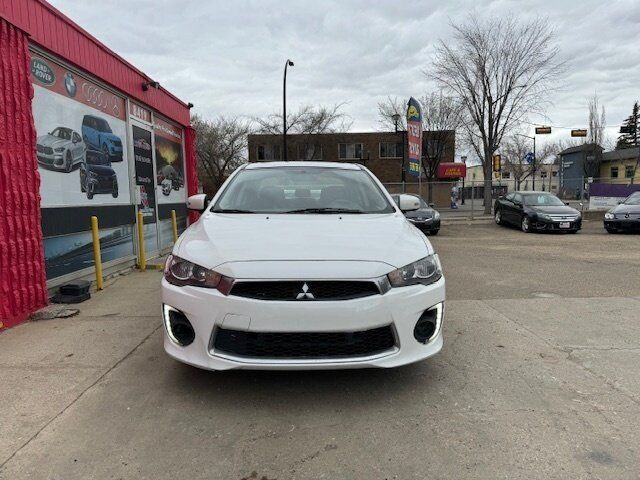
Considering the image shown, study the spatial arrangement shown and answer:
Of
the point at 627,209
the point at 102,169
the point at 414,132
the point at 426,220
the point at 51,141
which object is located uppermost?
the point at 414,132

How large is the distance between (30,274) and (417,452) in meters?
4.68

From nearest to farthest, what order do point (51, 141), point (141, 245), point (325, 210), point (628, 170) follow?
point (325, 210), point (51, 141), point (141, 245), point (628, 170)

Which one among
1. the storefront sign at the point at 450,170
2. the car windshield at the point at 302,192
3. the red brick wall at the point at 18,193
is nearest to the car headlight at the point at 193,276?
the car windshield at the point at 302,192

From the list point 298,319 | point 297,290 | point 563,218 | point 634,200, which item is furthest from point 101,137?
point 634,200

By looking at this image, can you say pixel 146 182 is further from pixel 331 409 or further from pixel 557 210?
pixel 557 210

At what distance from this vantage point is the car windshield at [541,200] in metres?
16.5

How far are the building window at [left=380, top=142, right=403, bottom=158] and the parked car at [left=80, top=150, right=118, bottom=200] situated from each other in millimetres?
36485

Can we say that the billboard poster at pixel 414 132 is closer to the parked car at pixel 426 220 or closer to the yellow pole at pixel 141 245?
the parked car at pixel 426 220

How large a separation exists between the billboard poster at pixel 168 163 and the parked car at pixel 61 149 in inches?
132

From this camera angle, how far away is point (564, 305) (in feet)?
19.0

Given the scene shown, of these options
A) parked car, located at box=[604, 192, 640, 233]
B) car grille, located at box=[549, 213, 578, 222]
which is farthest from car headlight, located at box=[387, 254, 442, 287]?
parked car, located at box=[604, 192, 640, 233]

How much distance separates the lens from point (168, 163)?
36.9 ft

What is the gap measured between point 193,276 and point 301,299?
0.76 m

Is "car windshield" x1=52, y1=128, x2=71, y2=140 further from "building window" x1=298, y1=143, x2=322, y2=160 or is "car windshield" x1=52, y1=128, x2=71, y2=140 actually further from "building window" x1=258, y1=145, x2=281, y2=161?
"building window" x1=258, y1=145, x2=281, y2=161
